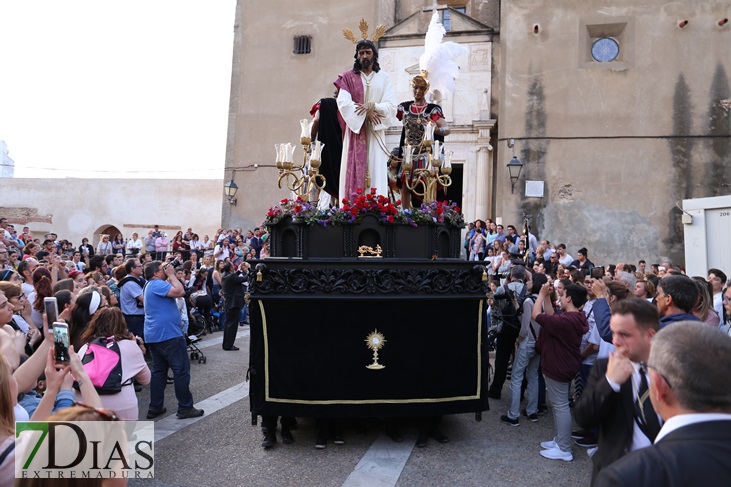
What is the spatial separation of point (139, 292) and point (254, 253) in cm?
757

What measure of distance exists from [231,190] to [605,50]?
14011 mm

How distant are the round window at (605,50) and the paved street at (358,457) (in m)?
14.6

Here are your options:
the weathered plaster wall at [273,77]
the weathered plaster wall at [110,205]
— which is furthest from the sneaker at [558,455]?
the weathered plaster wall at [110,205]

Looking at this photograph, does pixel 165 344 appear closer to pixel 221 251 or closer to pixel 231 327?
pixel 231 327

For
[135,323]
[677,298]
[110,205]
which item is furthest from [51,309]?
[110,205]

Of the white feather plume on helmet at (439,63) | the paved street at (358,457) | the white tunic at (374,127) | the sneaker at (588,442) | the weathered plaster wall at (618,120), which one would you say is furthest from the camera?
the weathered plaster wall at (618,120)

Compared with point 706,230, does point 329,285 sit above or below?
below

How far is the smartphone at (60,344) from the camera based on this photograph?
8.79ft

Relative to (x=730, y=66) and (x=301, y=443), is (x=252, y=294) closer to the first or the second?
(x=301, y=443)

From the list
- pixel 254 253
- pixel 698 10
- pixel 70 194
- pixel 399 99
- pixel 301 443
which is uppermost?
pixel 698 10

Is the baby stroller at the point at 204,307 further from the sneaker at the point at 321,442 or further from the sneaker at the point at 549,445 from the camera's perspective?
the sneaker at the point at 549,445

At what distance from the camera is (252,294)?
16.9 ft

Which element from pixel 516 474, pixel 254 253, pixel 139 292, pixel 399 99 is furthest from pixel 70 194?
pixel 516 474

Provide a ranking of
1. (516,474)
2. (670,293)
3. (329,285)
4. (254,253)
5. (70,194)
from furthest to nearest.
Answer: (70,194) < (254,253) < (329,285) < (516,474) < (670,293)
